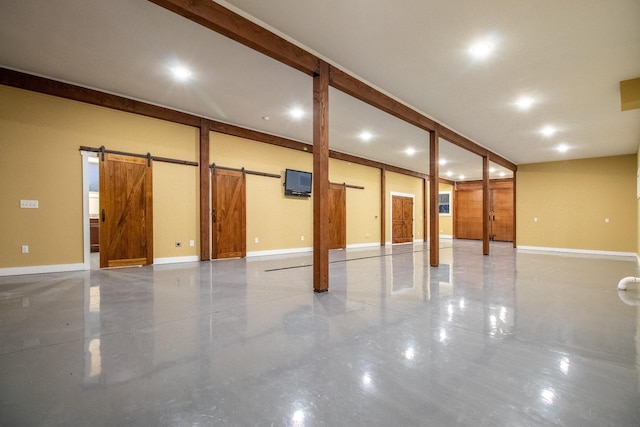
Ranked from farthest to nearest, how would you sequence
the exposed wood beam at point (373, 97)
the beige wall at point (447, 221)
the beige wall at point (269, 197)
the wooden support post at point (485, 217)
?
the beige wall at point (447, 221) → the wooden support post at point (485, 217) → the beige wall at point (269, 197) → the exposed wood beam at point (373, 97)

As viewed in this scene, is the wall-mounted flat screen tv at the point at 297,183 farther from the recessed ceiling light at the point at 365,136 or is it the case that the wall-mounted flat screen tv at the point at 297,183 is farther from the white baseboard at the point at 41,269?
the white baseboard at the point at 41,269

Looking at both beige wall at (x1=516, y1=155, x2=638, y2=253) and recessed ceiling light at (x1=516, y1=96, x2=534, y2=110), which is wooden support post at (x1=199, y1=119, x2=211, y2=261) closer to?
recessed ceiling light at (x1=516, y1=96, x2=534, y2=110)

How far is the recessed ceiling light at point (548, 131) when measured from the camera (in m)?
7.21

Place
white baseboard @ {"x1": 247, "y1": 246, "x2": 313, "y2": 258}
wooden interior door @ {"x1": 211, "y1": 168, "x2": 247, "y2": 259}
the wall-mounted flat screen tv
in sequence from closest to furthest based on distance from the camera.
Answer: wooden interior door @ {"x1": 211, "y1": 168, "x2": 247, "y2": 259} < white baseboard @ {"x1": 247, "y1": 246, "x2": 313, "y2": 258} < the wall-mounted flat screen tv

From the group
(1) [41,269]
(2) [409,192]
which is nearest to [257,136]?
(1) [41,269]

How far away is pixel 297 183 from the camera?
8.80 meters

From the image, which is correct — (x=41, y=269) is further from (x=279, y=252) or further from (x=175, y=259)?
(x=279, y=252)

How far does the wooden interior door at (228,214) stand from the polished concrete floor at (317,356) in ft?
10.3

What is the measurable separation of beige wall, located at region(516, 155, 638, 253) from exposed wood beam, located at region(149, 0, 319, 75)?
1103 centimetres

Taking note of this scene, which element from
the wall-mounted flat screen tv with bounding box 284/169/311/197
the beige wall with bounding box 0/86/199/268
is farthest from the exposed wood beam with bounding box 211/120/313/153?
the beige wall with bounding box 0/86/199/268

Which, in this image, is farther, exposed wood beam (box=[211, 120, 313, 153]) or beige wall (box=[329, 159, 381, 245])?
beige wall (box=[329, 159, 381, 245])

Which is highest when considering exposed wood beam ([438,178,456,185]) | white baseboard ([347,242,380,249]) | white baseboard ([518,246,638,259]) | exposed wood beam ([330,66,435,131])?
exposed wood beam ([330,66,435,131])

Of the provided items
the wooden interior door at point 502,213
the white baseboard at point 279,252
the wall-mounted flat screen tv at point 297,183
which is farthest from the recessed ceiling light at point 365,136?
the wooden interior door at point 502,213

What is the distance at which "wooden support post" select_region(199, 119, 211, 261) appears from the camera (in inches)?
270
